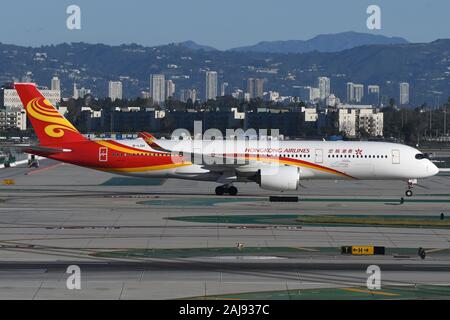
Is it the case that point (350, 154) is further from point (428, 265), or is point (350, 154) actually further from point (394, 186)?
point (428, 265)

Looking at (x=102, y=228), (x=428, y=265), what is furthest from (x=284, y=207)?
(x=428, y=265)

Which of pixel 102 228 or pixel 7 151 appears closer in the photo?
pixel 102 228

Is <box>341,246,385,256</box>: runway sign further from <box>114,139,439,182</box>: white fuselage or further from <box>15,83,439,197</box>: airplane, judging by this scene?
<box>114,139,439,182</box>: white fuselage

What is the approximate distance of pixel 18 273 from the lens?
29797mm

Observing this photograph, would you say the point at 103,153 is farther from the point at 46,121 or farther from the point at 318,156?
the point at 318,156

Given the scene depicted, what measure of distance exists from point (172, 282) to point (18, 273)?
496cm

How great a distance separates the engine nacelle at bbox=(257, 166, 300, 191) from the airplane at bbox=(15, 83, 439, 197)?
897 millimetres

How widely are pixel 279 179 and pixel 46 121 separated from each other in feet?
49.1

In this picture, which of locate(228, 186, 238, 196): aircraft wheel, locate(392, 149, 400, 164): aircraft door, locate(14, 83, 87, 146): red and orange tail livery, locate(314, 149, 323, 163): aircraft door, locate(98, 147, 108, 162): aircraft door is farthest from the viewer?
locate(14, 83, 87, 146): red and orange tail livery

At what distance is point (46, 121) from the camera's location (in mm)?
59656

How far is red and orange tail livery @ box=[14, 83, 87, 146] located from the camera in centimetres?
5969
